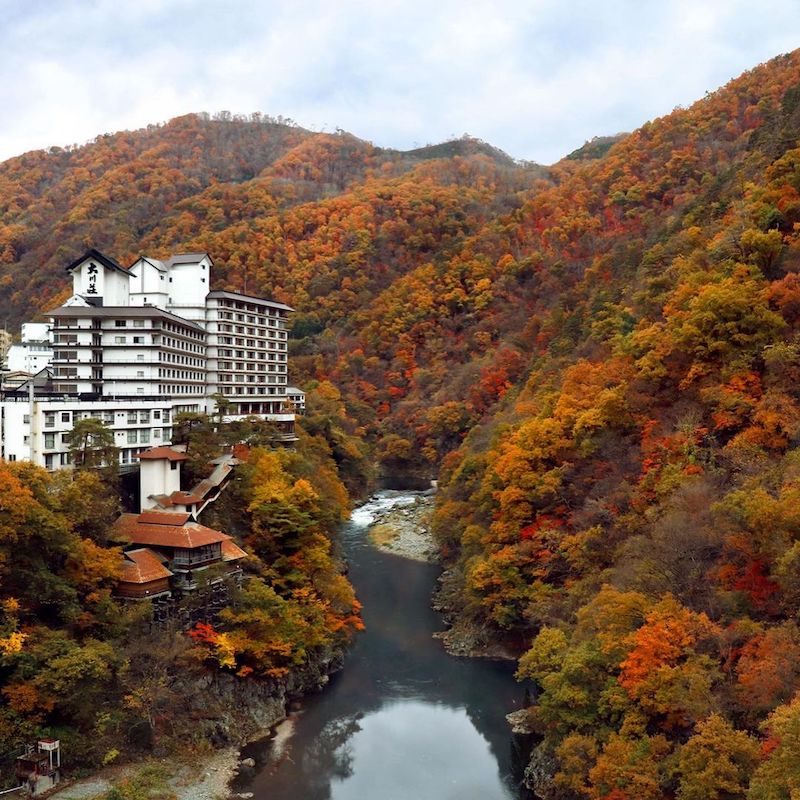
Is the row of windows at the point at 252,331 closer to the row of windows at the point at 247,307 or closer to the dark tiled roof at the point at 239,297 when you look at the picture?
the row of windows at the point at 247,307

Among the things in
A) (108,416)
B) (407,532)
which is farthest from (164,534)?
(407,532)

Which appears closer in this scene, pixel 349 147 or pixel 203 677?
pixel 203 677

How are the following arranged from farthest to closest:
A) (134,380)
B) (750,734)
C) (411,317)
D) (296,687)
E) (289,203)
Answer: (289,203) < (411,317) < (134,380) < (296,687) < (750,734)

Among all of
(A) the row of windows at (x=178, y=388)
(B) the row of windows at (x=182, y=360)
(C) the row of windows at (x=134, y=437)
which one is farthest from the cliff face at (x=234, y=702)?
(B) the row of windows at (x=182, y=360)

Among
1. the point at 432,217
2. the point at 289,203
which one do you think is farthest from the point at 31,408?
the point at 289,203

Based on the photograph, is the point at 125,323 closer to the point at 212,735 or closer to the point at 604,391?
the point at 212,735

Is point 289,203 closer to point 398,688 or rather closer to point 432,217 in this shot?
point 432,217

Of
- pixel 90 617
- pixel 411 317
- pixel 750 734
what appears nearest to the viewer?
pixel 750 734
